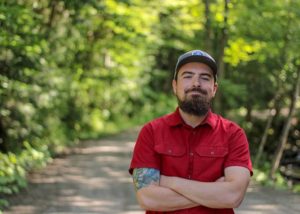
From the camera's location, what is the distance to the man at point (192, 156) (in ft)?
10.4

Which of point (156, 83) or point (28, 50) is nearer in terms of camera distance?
point (28, 50)

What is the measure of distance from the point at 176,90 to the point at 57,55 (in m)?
10.1

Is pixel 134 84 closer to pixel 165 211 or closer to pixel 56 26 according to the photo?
pixel 56 26

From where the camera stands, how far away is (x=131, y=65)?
77.7ft

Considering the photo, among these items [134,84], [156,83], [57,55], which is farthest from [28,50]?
[156,83]

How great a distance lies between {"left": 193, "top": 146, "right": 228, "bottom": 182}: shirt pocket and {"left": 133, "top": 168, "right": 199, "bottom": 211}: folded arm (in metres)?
0.18

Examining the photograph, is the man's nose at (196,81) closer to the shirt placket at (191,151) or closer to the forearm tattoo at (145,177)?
the shirt placket at (191,151)

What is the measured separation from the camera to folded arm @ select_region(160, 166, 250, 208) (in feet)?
10.3

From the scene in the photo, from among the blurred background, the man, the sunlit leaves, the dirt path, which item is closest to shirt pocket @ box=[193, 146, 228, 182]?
the man

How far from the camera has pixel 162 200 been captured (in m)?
3.22

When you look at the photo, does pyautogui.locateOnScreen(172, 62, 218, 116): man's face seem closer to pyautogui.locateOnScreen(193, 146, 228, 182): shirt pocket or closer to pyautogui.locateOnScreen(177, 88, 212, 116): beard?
pyautogui.locateOnScreen(177, 88, 212, 116): beard

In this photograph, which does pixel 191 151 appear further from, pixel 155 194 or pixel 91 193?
pixel 91 193

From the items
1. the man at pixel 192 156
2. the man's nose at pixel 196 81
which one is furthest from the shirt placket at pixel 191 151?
the man's nose at pixel 196 81

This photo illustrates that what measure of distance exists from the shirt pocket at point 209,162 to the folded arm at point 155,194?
176mm
